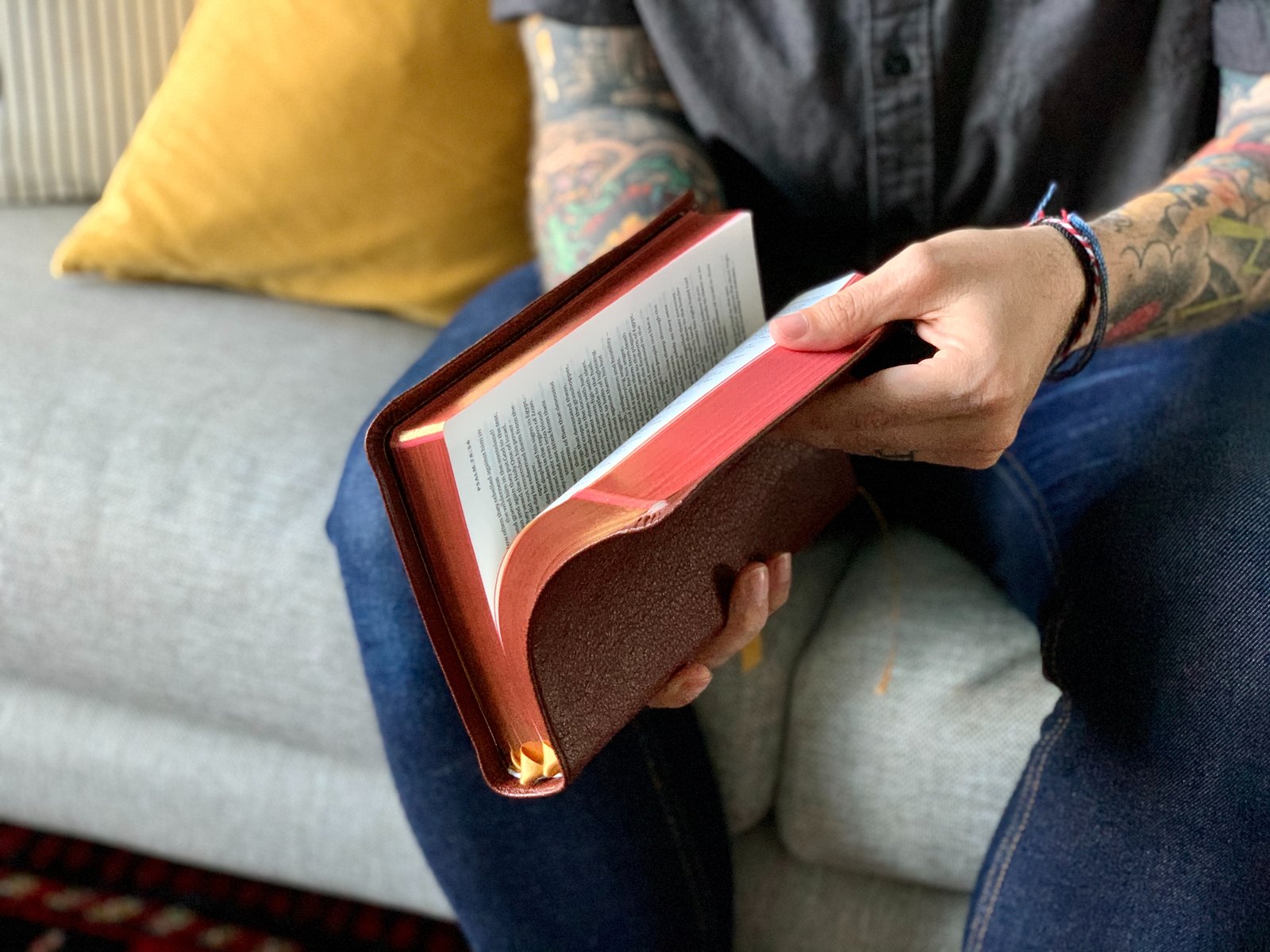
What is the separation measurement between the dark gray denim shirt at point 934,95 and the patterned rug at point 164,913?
2.36 ft

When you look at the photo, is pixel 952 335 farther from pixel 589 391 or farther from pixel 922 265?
pixel 589 391

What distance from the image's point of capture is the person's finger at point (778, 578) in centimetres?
57

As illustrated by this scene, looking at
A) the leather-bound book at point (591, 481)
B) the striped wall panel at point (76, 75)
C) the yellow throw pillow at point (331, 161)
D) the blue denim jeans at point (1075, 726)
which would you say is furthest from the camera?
the striped wall panel at point (76, 75)

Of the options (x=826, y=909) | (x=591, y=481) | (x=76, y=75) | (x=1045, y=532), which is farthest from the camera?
(x=76, y=75)

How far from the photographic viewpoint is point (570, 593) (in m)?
0.40

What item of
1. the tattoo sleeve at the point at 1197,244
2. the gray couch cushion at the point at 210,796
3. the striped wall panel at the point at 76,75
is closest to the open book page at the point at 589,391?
the tattoo sleeve at the point at 1197,244

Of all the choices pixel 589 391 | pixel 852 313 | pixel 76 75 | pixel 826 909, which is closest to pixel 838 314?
pixel 852 313

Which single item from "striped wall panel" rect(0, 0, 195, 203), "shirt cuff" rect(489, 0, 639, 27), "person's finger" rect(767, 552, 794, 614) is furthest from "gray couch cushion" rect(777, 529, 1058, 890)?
"striped wall panel" rect(0, 0, 195, 203)

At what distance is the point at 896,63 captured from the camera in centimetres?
70

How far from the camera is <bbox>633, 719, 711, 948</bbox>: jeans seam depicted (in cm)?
63

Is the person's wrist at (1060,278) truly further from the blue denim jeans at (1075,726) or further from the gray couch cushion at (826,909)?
the gray couch cushion at (826,909)

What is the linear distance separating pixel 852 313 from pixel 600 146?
0.39m

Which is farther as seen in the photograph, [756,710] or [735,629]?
[756,710]

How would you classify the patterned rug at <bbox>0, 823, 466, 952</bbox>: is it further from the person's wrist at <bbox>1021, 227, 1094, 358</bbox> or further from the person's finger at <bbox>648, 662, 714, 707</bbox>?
the person's wrist at <bbox>1021, 227, 1094, 358</bbox>
